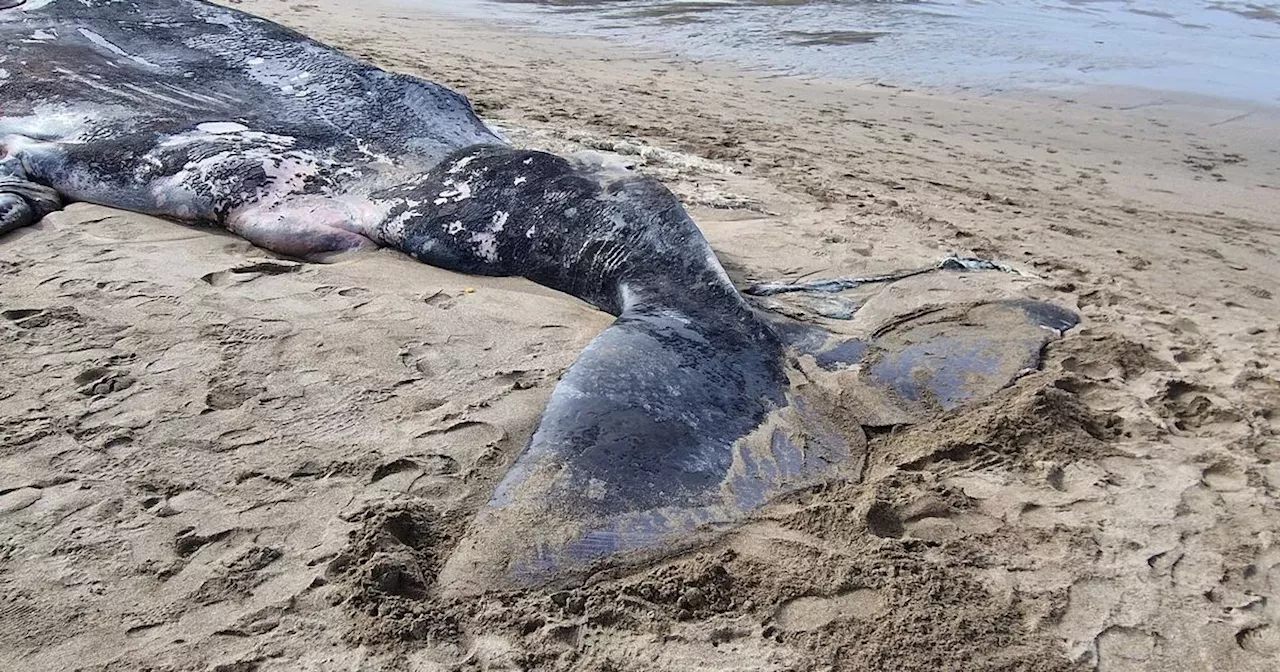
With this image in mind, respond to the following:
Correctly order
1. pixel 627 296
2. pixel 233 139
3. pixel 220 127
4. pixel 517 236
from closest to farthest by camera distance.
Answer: pixel 627 296 → pixel 517 236 → pixel 233 139 → pixel 220 127

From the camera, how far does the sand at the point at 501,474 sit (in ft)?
6.15

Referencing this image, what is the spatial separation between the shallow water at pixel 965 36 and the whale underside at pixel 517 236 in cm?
557

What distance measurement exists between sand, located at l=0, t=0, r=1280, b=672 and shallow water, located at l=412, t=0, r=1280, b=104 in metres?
4.70

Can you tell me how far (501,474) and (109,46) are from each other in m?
3.86

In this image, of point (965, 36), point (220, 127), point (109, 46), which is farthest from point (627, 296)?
point (965, 36)

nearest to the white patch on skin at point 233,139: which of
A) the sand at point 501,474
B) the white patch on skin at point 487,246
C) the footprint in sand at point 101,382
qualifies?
the sand at point 501,474

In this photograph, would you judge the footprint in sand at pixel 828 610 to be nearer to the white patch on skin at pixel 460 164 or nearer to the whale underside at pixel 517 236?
the whale underside at pixel 517 236

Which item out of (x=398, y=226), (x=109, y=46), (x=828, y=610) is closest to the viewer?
(x=828, y=610)

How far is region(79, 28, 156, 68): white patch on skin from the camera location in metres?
4.73

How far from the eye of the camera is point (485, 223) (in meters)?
3.57

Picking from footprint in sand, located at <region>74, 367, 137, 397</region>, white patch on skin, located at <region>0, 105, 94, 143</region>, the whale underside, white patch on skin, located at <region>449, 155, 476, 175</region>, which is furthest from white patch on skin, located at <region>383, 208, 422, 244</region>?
white patch on skin, located at <region>0, 105, 94, 143</region>

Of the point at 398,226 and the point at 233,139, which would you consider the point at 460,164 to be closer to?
the point at 398,226

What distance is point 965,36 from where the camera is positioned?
10266mm

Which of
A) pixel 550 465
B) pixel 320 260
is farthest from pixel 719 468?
pixel 320 260
